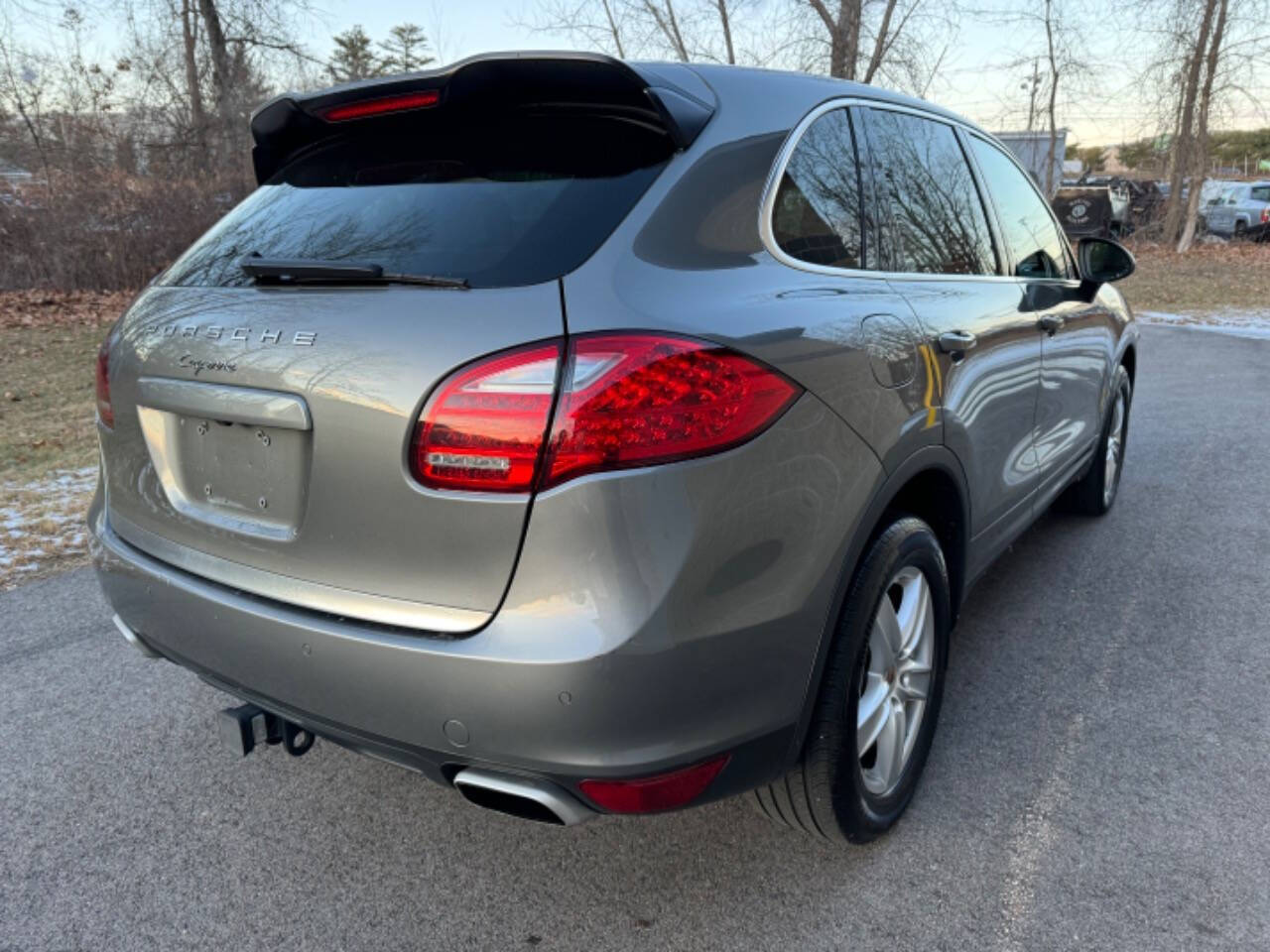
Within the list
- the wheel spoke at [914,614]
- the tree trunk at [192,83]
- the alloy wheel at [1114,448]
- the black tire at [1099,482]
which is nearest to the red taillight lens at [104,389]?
the wheel spoke at [914,614]

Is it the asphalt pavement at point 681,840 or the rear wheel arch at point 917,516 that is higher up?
the rear wheel arch at point 917,516

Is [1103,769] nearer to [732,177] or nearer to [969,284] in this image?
[969,284]

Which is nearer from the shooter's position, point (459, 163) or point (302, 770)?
point (459, 163)

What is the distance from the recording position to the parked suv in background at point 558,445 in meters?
1.60

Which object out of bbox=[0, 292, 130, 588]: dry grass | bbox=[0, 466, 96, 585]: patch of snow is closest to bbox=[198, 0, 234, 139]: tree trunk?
bbox=[0, 292, 130, 588]: dry grass

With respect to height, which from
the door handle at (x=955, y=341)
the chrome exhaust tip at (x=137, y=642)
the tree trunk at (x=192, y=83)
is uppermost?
the tree trunk at (x=192, y=83)

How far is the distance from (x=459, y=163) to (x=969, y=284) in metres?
1.53

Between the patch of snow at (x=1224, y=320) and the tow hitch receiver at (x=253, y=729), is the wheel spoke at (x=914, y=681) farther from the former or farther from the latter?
the patch of snow at (x=1224, y=320)

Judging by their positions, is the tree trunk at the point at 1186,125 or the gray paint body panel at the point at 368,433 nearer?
the gray paint body panel at the point at 368,433

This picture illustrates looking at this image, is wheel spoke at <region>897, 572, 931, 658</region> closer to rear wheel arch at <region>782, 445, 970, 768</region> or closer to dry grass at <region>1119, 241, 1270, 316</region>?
rear wheel arch at <region>782, 445, 970, 768</region>

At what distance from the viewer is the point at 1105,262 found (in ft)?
13.0

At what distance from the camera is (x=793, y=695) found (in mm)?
1850

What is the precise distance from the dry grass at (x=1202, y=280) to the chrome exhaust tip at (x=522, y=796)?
1429cm

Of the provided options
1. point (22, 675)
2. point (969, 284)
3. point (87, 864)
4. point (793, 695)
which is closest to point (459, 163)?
point (793, 695)
